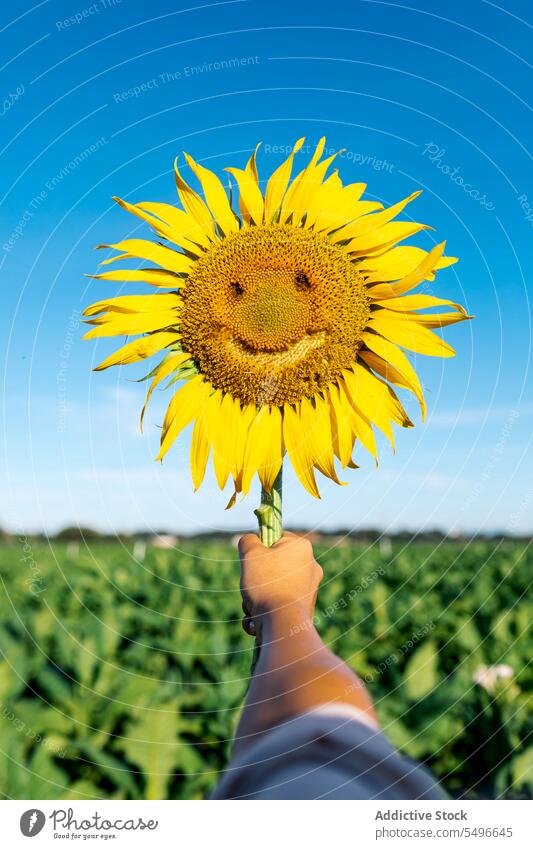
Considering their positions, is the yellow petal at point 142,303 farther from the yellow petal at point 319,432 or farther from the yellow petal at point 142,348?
the yellow petal at point 319,432

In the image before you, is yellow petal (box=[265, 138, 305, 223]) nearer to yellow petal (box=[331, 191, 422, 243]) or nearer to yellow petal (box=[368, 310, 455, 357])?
yellow petal (box=[331, 191, 422, 243])

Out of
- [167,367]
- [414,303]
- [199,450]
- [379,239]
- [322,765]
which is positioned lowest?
[322,765]

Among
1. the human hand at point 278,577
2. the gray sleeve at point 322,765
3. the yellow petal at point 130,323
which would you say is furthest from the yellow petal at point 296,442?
the gray sleeve at point 322,765

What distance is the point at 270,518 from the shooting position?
1019 millimetres

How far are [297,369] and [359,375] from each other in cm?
11

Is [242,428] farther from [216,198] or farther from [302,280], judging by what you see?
[216,198]

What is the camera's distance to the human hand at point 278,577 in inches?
40.8

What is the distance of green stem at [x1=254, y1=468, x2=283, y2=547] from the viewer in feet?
3.33

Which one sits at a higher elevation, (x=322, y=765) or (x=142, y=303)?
(x=142, y=303)

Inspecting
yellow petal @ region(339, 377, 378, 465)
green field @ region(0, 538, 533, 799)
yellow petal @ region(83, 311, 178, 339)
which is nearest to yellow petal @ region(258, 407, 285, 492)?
yellow petal @ region(339, 377, 378, 465)

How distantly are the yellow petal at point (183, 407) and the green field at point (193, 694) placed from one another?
0.61 metres

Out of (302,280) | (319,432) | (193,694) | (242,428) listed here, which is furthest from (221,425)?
(193,694)

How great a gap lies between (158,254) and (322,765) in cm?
76
